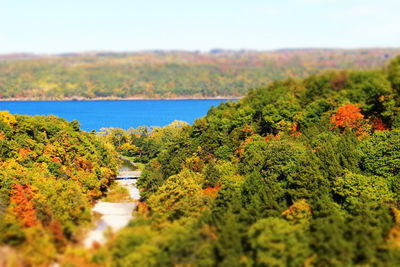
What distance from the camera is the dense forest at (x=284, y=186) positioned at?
24.2 m

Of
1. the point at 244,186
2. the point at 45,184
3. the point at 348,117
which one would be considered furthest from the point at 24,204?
the point at 348,117

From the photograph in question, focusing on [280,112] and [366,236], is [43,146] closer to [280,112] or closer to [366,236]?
[280,112]

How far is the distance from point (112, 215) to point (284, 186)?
44.1ft

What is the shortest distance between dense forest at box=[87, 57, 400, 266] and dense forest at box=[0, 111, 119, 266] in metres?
3.35

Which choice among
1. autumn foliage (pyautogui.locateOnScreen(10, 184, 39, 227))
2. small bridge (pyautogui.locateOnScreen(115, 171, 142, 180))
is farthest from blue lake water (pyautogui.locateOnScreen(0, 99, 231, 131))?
autumn foliage (pyautogui.locateOnScreen(10, 184, 39, 227))

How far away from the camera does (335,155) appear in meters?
39.0

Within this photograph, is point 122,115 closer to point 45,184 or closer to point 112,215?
point 45,184

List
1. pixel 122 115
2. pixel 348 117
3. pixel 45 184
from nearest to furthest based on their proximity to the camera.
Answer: pixel 45 184 < pixel 348 117 < pixel 122 115

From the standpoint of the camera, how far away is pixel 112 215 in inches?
1542

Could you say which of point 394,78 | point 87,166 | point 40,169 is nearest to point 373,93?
point 394,78

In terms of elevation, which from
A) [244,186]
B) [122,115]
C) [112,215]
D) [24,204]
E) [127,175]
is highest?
[244,186]

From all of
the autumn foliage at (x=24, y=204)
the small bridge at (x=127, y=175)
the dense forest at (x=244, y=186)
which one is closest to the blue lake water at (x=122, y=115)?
the small bridge at (x=127, y=175)

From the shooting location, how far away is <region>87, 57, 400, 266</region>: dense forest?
79.5 ft

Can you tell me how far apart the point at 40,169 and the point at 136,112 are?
133012 millimetres
